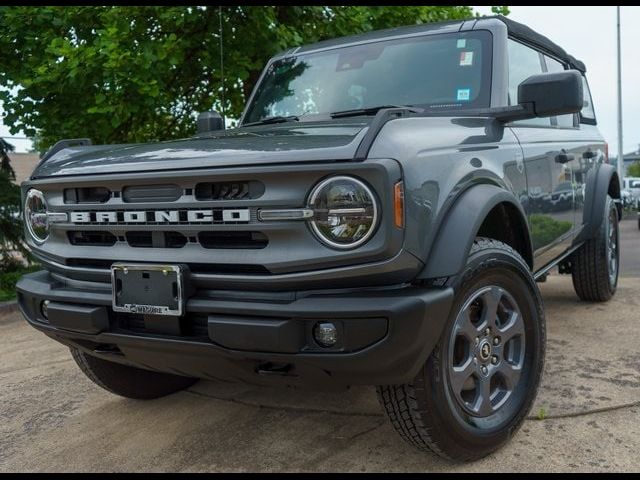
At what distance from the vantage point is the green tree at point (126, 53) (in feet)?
22.0

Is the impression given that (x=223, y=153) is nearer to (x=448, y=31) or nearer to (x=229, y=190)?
(x=229, y=190)

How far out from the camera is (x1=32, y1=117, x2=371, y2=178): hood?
7.02ft

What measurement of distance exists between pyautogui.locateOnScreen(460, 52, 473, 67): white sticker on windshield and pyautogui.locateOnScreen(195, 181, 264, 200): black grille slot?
1.59 m

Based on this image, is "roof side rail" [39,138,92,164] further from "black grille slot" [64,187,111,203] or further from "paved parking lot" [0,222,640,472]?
"paved parking lot" [0,222,640,472]

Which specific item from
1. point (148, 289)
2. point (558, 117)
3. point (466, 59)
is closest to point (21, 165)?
point (558, 117)

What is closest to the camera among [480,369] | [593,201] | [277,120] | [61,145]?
[480,369]

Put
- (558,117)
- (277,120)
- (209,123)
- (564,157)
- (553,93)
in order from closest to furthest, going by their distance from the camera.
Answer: (553,93) → (277,120) → (564,157) → (209,123) → (558,117)

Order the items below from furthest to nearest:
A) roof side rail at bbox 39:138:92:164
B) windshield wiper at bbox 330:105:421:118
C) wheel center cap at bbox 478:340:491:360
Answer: windshield wiper at bbox 330:105:421:118 → roof side rail at bbox 39:138:92:164 → wheel center cap at bbox 478:340:491:360

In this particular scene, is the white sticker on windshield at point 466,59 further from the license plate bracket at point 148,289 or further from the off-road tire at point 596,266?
the off-road tire at point 596,266

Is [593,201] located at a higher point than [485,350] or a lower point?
higher

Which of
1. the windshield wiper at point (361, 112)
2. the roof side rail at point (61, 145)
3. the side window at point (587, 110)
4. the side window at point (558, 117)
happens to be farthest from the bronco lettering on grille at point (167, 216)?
the side window at point (587, 110)

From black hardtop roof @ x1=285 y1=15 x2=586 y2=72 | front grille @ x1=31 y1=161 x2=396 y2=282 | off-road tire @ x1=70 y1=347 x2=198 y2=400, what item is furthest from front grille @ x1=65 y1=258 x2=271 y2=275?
black hardtop roof @ x1=285 y1=15 x2=586 y2=72

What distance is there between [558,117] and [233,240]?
2.75 metres

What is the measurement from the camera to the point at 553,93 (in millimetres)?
2793
